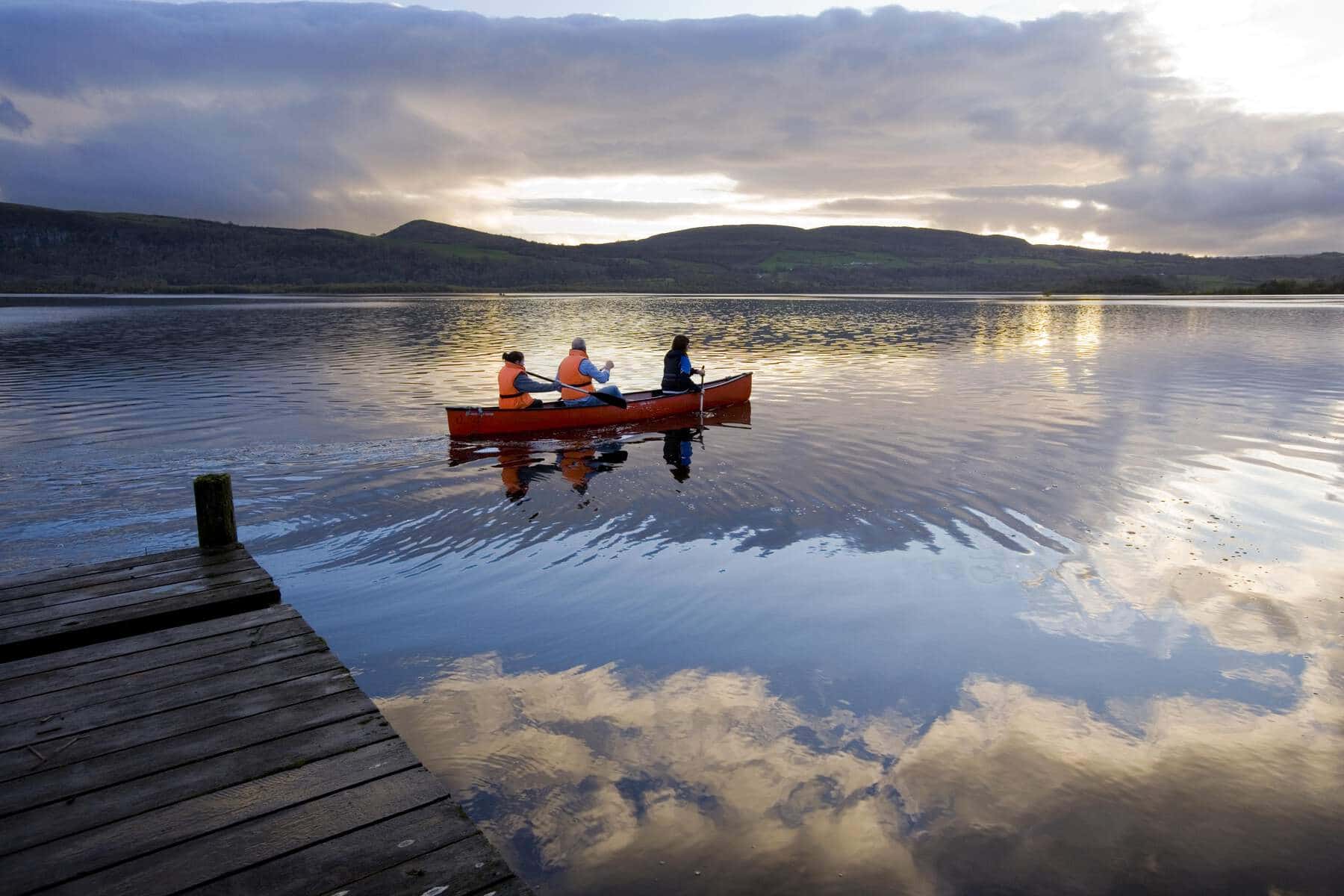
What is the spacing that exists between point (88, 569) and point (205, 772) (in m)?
4.13

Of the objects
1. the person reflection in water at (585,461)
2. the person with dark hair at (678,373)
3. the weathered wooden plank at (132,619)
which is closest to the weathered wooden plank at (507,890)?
the weathered wooden plank at (132,619)

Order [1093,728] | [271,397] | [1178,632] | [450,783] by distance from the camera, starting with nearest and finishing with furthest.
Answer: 1. [450,783]
2. [1093,728]
3. [1178,632]
4. [271,397]

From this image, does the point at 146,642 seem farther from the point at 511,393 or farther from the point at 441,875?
the point at 511,393

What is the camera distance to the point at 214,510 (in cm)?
726

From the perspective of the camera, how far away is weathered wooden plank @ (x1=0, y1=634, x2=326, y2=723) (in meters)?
4.46

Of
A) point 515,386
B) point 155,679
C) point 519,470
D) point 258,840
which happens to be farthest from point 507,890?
point 515,386

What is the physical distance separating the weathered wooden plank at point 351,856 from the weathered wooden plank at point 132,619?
133 inches

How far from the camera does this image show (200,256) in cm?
17575

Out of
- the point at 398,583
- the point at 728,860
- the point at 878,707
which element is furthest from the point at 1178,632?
the point at 398,583

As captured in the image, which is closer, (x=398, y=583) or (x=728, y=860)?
(x=728, y=860)

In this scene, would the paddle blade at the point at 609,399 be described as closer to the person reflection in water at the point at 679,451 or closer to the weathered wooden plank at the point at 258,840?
the person reflection in water at the point at 679,451

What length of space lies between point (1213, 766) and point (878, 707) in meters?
2.21

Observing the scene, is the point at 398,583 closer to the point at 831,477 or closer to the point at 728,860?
the point at 728,860

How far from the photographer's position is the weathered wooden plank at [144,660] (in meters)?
4.74
